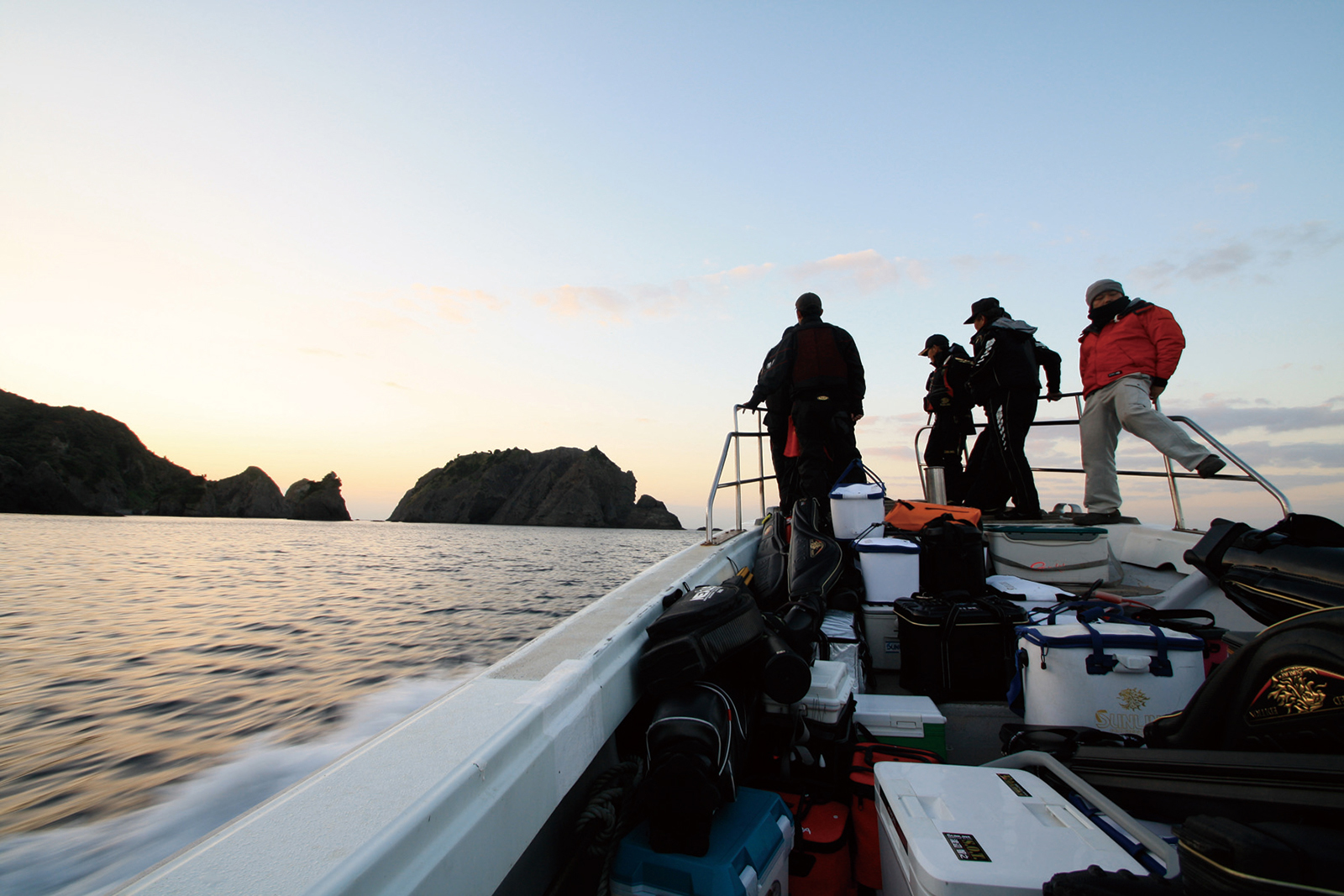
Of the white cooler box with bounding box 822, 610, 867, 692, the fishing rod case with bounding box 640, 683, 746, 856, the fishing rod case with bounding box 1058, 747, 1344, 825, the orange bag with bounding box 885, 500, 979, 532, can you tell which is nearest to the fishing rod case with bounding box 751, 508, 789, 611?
the white cooler box with bounding box 822, 610, 867, 692

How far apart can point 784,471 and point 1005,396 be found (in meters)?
1.72

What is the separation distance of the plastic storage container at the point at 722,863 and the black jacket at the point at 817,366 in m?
3.13

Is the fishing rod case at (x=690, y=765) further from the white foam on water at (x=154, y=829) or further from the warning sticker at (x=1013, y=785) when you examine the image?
the white foam on water at (x=154, y=829)

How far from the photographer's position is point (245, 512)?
4928 centimetres

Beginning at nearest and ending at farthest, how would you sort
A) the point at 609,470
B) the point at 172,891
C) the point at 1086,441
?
the point at 172,891, the point at 1086,441, the point at 609,470

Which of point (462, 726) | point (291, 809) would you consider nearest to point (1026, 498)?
point (462, 726)

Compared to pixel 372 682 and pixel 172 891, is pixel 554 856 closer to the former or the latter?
pixel 172 891

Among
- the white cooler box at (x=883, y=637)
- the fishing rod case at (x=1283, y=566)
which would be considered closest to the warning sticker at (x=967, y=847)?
the fishing rod case at (x=1283, y=566)

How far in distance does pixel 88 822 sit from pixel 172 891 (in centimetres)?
192

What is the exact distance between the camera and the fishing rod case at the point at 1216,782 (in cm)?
80

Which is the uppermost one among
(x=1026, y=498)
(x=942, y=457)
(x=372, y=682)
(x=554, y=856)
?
(x=942, y=457)

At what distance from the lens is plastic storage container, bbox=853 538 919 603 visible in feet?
9.19

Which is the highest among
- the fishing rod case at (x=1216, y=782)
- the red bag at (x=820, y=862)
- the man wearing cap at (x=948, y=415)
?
the man wearing cap at (x=948, y=415)

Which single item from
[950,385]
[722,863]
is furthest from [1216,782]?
[950,385]
